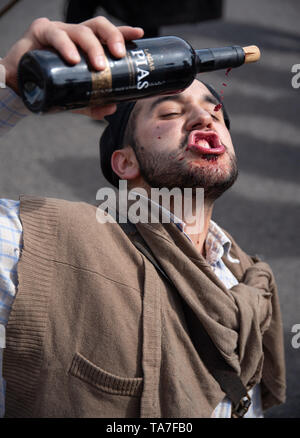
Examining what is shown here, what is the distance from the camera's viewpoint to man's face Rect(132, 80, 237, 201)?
146 cm

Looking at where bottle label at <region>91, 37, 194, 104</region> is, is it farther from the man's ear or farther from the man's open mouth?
the man's ear

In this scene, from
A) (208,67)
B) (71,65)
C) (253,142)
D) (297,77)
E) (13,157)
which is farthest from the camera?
(297,77)

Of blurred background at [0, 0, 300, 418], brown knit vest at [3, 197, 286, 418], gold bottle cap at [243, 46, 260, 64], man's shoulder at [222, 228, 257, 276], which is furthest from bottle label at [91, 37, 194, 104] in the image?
blurred background at [0, 0, 300, 418]

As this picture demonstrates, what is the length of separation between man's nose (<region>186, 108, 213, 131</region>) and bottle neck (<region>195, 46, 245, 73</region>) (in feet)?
0.92

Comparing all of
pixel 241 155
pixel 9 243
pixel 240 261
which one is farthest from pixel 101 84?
pixel 241 155

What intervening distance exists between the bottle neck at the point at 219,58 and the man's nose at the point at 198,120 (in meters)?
0.28

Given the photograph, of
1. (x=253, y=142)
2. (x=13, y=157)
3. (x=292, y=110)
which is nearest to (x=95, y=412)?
(x=13, y=157)

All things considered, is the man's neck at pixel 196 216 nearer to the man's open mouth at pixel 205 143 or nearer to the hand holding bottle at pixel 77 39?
the man's open mouth at pixel 205 143

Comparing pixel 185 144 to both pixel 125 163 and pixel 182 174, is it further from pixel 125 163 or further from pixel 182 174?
pixel 125 163

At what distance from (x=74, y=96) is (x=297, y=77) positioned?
21.5 feet

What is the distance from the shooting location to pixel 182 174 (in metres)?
1.45
